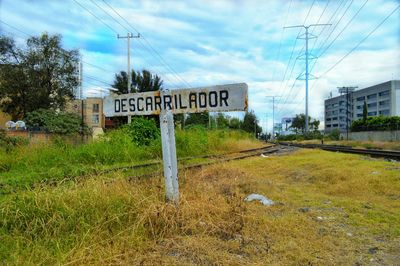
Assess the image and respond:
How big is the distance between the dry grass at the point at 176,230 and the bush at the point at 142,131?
13513 millimetres

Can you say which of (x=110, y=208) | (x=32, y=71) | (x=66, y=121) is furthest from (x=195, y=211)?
(x=32, y=71)

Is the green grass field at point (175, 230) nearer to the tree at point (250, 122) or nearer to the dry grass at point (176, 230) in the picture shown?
the dry grass at point (176, 230)

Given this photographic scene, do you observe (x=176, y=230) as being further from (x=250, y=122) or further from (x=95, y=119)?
(x=250, y=122)

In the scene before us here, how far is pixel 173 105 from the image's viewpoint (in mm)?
4910

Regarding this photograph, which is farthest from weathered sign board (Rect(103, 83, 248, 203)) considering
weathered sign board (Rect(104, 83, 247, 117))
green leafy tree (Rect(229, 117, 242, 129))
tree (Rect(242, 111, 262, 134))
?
tree (Rect(242, 111, 262, 134))

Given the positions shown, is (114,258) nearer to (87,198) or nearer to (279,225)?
(87,198)

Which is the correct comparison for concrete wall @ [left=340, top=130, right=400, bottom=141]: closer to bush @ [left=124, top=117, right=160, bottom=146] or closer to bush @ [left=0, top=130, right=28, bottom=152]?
bush @ [left=124, top=117, right=160, bottom=146]

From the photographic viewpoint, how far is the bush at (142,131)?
19.0m

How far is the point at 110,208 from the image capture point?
4133mm

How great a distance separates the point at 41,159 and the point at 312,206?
9866mm

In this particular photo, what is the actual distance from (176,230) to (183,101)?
1.75 metres

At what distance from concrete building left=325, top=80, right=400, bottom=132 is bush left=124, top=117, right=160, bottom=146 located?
270 ft

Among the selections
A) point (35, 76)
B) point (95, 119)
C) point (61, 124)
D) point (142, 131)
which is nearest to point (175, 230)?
point (142, 131)

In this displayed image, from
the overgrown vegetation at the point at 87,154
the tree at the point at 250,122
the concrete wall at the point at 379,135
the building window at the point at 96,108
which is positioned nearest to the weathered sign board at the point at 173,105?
the overgrown vegetation at the point at 87,154
